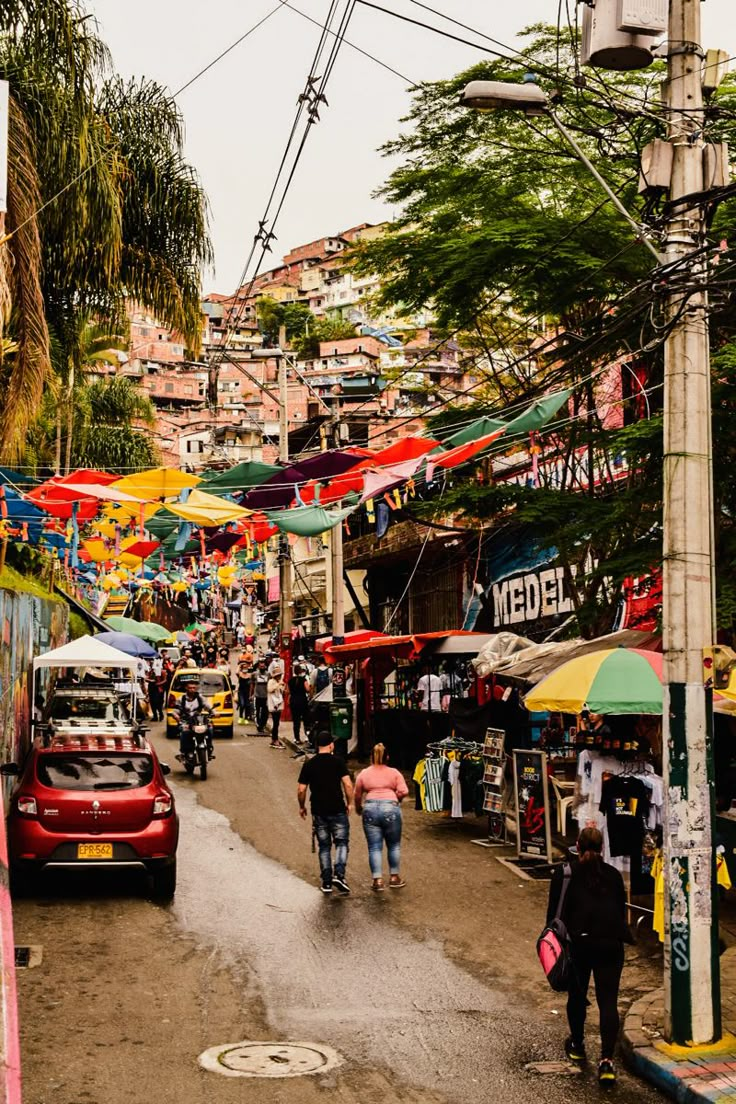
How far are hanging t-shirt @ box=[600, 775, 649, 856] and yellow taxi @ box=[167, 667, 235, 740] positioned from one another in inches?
943

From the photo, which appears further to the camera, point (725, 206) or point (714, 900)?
point (725, 206)

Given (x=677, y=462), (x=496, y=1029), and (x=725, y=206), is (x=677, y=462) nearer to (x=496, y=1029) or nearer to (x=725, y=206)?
(x=496, y=1029)

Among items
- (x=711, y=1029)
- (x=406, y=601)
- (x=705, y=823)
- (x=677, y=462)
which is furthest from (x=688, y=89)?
(x=406, y=601)

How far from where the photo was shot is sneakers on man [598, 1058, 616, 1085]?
325 inches

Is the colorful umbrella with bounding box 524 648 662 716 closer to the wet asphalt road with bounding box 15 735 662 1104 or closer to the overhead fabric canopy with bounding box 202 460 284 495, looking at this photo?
the wet asphalt road with bounding box 15 735 662 1104

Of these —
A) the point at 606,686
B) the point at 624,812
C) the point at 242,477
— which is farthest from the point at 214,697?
the point at 624,812

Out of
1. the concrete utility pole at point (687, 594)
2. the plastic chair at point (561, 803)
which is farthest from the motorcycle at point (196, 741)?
the concrete utility pole at point (687, 594)

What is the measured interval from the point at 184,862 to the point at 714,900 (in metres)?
9.01

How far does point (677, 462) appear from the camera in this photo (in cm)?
920

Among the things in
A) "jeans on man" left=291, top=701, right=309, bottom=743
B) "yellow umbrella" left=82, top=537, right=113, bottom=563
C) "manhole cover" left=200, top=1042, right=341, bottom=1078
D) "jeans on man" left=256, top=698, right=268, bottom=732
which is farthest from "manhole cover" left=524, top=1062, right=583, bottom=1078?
"jeans on man" left=256, top=698, right=268, bottom=732

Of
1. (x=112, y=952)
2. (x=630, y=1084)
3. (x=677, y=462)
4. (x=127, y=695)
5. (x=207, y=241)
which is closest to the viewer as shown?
(x=630, y=1084)

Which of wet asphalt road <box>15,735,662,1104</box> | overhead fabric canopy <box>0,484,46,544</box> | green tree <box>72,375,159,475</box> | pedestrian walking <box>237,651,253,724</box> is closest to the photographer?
wet asphalt road <box>15,735,662,1104</box>

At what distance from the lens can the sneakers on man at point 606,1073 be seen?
827 centimetres

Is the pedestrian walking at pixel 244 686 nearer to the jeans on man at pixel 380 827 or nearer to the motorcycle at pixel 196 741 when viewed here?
the motorcycle at pixel 196 741
